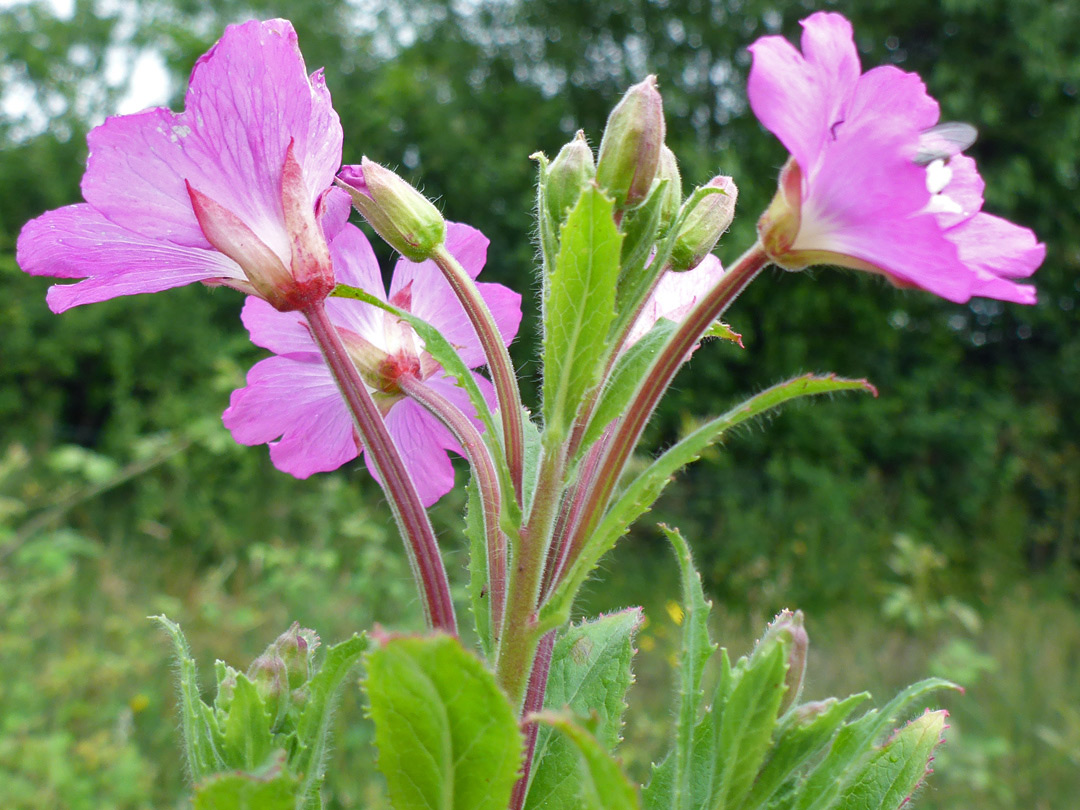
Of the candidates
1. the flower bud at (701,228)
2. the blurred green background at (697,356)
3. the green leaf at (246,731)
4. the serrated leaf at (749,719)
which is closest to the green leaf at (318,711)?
the green leaf at (246,731)

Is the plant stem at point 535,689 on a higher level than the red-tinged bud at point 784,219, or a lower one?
lower

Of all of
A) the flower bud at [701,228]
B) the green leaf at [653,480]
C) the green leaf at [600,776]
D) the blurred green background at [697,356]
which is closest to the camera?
the green leaf at [600,776]

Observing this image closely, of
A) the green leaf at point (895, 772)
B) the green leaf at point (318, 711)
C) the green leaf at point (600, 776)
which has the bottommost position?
the green leaf at point (895, 772)

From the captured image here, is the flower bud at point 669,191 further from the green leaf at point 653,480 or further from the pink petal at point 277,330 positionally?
the pink petal at point 277,330

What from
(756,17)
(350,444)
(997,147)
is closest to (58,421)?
(756,17)

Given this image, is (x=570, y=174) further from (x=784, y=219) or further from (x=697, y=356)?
(x=697, y=356)

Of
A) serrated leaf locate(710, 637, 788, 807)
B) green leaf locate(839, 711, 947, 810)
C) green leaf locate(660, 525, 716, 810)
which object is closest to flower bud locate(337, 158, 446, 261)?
green leaf locate(660, 525, 716, 810)
